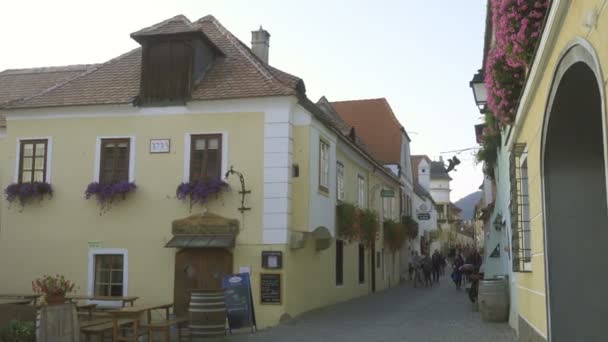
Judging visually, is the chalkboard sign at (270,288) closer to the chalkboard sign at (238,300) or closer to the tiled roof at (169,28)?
the chalkboard sign at (238,300)

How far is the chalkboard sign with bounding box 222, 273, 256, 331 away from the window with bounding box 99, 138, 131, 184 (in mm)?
4702

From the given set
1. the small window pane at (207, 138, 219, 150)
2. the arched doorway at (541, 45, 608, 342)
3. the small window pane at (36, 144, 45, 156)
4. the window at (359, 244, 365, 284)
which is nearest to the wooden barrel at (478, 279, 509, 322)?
the small window pane at (207, 138, 219, 150)

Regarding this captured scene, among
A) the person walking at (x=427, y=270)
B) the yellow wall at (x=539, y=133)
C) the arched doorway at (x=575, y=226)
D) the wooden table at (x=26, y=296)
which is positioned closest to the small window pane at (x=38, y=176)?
the wooden table at (x=26, y=296)

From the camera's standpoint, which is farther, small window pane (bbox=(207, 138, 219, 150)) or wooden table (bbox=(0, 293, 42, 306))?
small window pane (bbox=(207, 138, 219, 150))

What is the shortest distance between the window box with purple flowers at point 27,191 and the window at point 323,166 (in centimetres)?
733

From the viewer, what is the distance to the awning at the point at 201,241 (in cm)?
1633

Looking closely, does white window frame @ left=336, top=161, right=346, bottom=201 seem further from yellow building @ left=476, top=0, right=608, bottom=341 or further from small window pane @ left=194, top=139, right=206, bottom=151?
yellow building @ left=476, top=0, right=608, bottom=341

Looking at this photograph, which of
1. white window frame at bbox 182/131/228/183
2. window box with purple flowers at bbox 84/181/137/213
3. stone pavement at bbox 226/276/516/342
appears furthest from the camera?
window box with purple flowers at bbox 84/181/137/213

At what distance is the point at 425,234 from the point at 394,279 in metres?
15.7

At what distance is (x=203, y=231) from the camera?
1684cm

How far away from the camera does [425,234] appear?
49094 mm

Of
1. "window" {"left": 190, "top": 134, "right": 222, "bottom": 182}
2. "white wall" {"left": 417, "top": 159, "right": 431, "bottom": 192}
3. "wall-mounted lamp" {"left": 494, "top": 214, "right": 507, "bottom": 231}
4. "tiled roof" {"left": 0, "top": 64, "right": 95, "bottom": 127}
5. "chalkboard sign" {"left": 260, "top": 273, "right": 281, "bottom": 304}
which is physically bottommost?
"chalkboard sign" {"left": 260, "top": 273, "right": 281, "bottom": 304}

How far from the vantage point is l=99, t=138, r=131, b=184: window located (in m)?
17.9

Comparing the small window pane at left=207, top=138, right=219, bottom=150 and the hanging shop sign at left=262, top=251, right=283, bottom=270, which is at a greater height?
the small window pane at left=207, top=138, right=219, bottom=150
